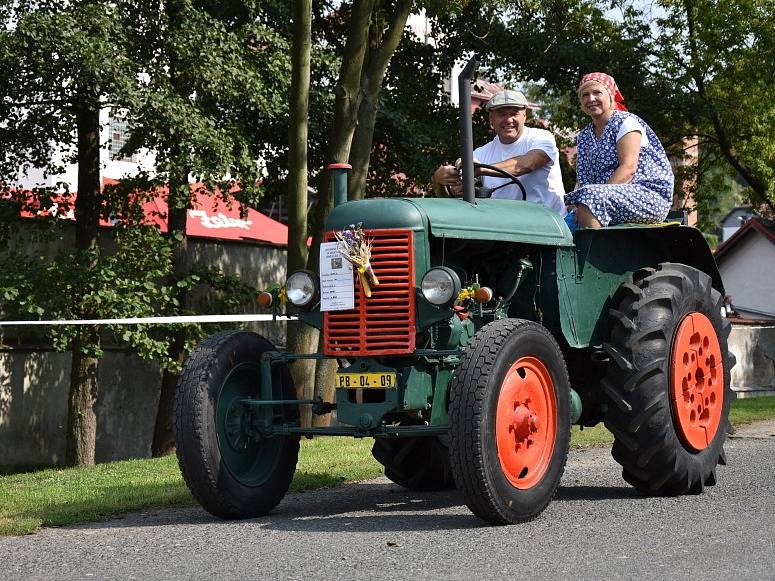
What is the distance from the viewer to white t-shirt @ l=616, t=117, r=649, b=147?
366 inches

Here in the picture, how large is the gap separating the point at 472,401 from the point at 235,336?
1.67 meters

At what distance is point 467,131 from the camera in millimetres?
7938

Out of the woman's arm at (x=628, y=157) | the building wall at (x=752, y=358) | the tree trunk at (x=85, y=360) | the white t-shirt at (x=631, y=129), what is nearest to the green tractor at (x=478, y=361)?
the woman's arm at (x=628, y=157)

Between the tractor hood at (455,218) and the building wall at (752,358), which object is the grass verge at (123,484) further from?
the building wall at (752,358)

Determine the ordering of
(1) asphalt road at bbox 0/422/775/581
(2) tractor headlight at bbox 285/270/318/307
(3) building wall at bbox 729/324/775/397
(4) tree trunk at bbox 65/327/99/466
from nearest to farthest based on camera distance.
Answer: (1) asphalt road at bbox 0/422/775/581 → (2) tractor headlight at bbox 285/270/318/307 → (4) tree trunk at bbox 65/327/99/466 → (3) building wall at bbox 729/324/775/397

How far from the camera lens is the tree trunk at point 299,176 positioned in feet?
50.1

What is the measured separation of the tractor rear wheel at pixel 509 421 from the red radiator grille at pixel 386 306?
18.1 inches

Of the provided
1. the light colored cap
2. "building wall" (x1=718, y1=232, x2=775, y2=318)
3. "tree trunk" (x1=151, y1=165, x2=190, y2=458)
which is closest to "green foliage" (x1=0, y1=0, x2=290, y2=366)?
"tree trunk" (x1=151, y1=165, x2=190, y2=458)

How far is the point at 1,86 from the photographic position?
16.5 m

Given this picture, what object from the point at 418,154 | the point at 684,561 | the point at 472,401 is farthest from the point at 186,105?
the point at 684,561

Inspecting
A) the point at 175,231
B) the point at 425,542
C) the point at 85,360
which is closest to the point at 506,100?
the point at 425,542

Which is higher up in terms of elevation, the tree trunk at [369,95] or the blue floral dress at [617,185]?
the tree trunk at [369,95]

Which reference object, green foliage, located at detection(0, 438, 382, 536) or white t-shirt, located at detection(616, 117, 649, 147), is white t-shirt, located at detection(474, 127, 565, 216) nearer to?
white t-shirt, located at detection(616, 117, 649, 147)

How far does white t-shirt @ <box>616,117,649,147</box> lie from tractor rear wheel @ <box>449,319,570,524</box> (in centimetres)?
207
